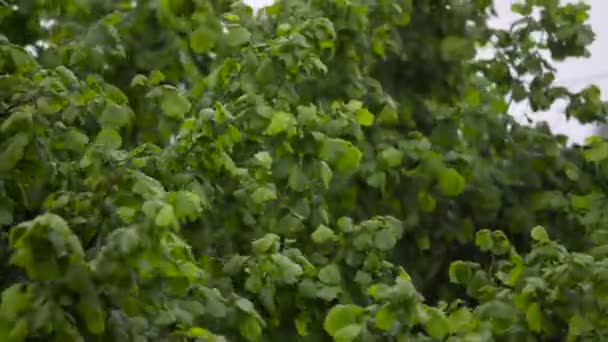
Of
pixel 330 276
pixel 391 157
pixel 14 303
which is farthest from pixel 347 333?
pixel 391 157

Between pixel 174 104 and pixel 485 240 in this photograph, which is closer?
pixel 174 104

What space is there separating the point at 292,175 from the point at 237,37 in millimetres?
536

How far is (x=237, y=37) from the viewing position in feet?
12.4

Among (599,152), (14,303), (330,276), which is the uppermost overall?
→ (599,152)

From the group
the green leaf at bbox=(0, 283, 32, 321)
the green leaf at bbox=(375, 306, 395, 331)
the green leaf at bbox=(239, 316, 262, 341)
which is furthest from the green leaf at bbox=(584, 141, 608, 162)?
the green leaf at bbox=(0, 283, 32, 321)

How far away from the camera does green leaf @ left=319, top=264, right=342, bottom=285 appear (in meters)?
3.59

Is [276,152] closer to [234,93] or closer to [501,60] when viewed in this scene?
[234,93]

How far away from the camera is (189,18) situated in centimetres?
397

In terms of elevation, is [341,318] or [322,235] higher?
[322,235]

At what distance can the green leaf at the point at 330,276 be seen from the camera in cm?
359

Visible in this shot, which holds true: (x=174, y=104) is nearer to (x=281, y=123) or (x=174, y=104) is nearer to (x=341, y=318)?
(x=281, y=123)

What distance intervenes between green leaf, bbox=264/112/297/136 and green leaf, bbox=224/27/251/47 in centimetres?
38

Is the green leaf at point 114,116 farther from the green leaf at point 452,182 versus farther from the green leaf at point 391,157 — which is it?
the green leaf at point 452,182

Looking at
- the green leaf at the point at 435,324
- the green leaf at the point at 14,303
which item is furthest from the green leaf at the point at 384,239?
the green leaf at the point at 14,303
